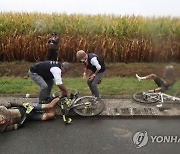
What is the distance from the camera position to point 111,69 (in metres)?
13.1

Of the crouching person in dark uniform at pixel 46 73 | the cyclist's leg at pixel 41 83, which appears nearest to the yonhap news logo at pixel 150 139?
the crouching person in dark uniform at pixel 46 73

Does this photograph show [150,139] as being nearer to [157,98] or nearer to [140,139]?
[140,139]

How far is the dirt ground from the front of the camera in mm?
12578

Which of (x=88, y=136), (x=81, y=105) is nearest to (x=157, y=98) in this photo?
(x=81, y=105)

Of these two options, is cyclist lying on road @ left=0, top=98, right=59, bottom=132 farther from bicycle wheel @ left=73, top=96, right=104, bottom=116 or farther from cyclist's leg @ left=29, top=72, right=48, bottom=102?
bicycle wheel @ left=73, top=96, right=104, bottom=116

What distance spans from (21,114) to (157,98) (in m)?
3.82

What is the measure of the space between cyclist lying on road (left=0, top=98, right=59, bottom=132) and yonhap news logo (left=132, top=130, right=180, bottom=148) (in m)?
2.27

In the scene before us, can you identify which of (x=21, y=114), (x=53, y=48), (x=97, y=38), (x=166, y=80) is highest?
(x=97, y=38)

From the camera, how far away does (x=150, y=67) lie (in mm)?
13039

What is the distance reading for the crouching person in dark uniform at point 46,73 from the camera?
27.1 ft

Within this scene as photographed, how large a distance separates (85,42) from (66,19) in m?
2.79

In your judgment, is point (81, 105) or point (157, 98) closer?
point (81, 105)

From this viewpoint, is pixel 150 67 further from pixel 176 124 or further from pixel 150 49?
pixel 176 124

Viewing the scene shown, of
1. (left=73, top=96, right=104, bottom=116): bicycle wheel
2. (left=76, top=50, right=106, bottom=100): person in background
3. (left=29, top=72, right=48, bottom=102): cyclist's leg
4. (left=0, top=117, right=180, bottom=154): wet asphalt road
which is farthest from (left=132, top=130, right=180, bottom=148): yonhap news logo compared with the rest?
(left=29, top=72, right=48, bottom=102): cyclist's leg
